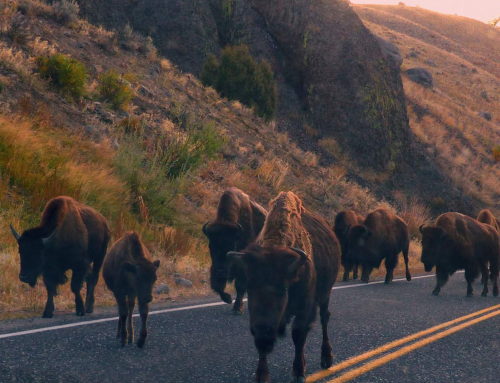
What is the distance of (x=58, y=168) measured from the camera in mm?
13578

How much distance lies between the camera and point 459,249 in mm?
12812

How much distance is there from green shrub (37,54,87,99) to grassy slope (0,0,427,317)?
0.41 m

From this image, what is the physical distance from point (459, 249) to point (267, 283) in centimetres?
882

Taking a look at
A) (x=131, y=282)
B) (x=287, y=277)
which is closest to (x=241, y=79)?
(x=131, y=282)

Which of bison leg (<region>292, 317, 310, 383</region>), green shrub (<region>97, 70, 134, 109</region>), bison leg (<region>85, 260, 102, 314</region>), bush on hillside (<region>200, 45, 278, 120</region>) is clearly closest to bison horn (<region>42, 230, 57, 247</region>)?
bison leg (<region>85, 260, 102, 314</region>)

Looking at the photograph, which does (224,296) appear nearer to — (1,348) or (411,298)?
(1,348)

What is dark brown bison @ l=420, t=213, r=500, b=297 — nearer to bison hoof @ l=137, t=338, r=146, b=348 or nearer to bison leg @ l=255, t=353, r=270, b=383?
bison hoof @ l=137, t=338, r=146, b=348

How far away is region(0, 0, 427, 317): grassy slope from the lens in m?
12.6

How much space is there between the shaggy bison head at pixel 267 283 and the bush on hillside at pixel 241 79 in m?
23.4

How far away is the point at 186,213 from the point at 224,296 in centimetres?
739

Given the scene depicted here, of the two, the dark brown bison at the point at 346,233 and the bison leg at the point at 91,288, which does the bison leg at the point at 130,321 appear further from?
the dark brown bison at the point at 346,233

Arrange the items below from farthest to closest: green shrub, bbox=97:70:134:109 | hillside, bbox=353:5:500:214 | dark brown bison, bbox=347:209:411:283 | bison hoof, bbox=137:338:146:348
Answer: hillside, bbox=353:5:500:214 → green shrub, bbox=97:70:134:109 → dark brown bison, bbox=347:209:411:283 → bison hoof, bbox=137:338:146:348

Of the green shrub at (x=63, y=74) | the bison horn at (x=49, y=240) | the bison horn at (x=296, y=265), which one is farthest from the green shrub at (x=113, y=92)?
the bison horn at (x=296, y=265)

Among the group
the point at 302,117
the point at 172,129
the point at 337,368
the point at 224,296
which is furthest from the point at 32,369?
the point at 302,117
